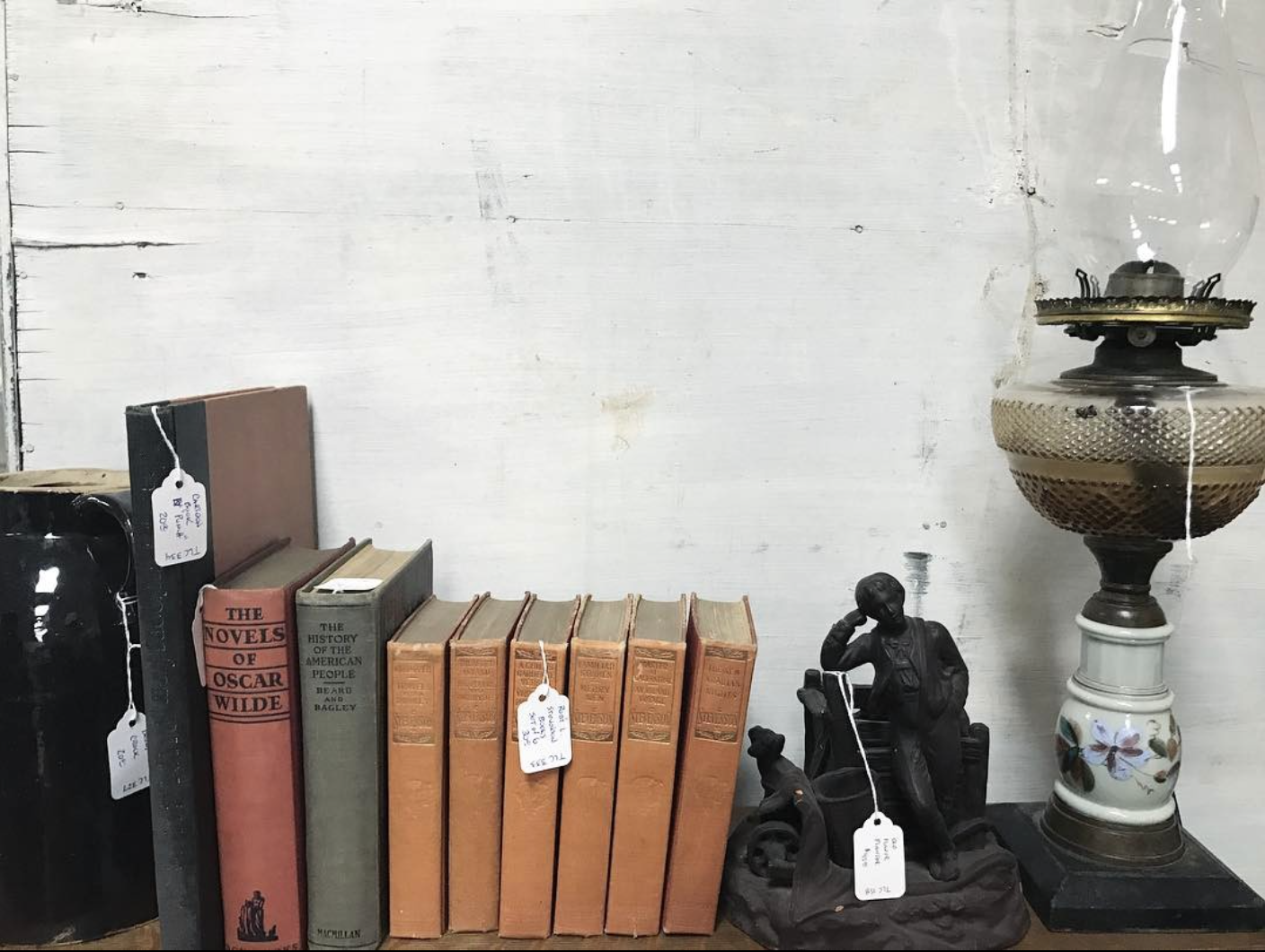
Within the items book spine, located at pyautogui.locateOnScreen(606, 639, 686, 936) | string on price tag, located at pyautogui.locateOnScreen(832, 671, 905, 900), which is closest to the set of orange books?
book spine, located at pyautogui.locateOnScreen(606, 639, 686, 936)

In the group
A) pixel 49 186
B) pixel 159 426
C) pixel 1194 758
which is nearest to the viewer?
pixel 159 426

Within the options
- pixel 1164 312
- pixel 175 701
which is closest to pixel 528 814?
pixel 175 701

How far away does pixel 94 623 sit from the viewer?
2.59 ft

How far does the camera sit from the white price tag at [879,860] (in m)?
0.80

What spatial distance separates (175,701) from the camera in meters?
0.75

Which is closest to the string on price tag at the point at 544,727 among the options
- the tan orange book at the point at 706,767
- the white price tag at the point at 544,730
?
the white price tag at the point at 544,730

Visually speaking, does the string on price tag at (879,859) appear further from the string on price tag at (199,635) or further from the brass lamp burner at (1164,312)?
the string on price tag at (199,635)

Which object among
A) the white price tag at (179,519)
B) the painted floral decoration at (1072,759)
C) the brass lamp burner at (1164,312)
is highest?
the brass lamp burner at (1164,312)

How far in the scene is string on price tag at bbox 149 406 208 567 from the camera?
72cm

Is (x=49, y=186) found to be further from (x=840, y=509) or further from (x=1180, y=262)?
(x=1180, y=262)

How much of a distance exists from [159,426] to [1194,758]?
1.15m

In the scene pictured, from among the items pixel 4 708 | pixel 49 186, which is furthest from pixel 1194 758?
pixel 49 186

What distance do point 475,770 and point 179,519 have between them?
311mm

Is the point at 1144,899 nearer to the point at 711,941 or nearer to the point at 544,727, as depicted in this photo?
the point at 711,941
